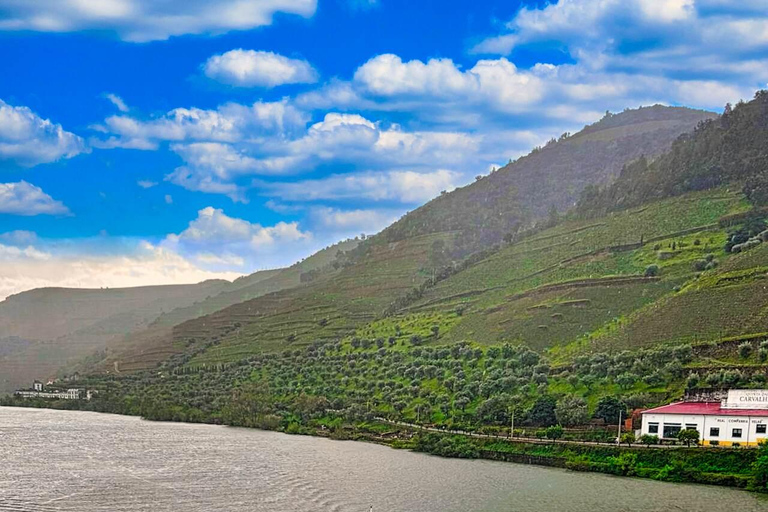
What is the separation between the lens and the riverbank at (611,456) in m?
72.1

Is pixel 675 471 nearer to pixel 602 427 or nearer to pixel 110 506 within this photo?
pixel 602 427

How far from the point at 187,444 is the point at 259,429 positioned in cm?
2569

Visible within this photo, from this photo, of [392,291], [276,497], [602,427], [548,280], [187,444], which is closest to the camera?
[276,497]

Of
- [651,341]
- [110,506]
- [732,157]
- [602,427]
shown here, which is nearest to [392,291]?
[732,157]

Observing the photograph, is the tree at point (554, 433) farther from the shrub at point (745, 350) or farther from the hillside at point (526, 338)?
the shrub at point (745, 350)

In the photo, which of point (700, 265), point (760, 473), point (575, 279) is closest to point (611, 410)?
point (760, 473)

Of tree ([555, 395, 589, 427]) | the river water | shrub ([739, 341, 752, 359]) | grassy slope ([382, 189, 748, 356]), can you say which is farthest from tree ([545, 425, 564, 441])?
grassy slope ([382, 189, 748, 356])

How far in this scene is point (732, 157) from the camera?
515ft

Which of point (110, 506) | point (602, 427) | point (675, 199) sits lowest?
point (110, 506)

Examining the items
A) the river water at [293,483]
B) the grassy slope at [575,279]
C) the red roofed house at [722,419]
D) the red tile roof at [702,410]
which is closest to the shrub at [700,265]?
the grassy slope at [575,279]

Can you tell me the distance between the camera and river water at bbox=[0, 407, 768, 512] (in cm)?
6219

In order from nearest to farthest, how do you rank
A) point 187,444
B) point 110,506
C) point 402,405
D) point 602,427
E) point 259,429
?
1. point 110,506
2. point 602,427
3. point 187,444
4. point 402,405
5. point 259,429

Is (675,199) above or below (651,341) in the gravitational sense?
above

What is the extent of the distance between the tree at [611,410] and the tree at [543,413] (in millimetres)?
5530
